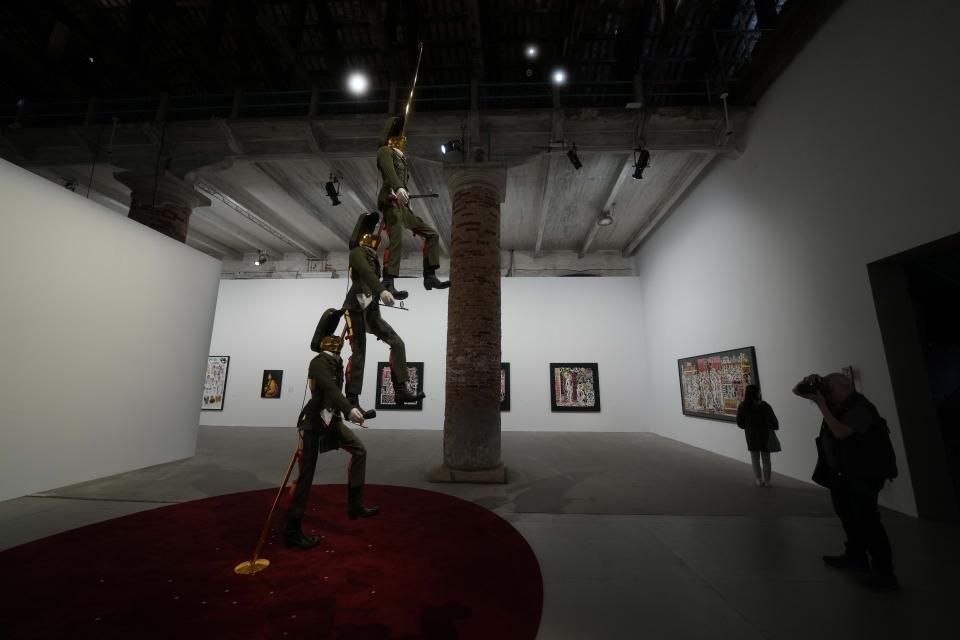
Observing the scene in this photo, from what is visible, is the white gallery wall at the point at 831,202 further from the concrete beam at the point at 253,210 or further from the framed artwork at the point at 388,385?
the concrete beam at the point at 253,210

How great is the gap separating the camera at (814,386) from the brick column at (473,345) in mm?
3661

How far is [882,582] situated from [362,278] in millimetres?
4292

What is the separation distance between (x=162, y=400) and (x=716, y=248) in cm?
1100

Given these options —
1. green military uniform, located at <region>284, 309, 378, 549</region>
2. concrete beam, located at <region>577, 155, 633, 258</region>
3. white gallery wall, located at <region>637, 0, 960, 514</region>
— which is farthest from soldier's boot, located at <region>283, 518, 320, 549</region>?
concrete beam, located at <region>577, 155, 633, 258</region>

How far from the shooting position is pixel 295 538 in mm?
2969

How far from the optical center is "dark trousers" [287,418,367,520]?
2.99 m

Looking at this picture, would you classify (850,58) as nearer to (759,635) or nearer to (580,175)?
(580,175)

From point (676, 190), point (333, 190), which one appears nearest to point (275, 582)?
point (333, 190)

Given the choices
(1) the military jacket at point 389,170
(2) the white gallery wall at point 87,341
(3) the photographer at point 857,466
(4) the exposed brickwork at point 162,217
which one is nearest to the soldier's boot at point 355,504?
(1) the military jacket at point 389,170

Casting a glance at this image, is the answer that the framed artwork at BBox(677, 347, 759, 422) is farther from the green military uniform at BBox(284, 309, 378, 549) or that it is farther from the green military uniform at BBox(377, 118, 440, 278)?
the green military uniform at BBox(284, 309, 378, 549)

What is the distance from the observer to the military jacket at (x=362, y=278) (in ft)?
9.88

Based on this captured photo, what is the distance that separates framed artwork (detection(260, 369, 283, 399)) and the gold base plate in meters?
10.3

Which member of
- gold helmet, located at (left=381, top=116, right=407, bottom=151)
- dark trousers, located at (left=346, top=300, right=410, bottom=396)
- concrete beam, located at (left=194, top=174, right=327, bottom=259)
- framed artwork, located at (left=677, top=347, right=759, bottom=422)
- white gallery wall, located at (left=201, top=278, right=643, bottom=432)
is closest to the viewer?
dark trousers, located at (left=346, top=300, right=410, bottom=396)

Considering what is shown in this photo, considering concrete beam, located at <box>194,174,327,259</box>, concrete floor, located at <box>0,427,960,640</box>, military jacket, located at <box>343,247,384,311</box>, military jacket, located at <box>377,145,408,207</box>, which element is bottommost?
concrete floor, located at <box>0,427,960,640</box>
